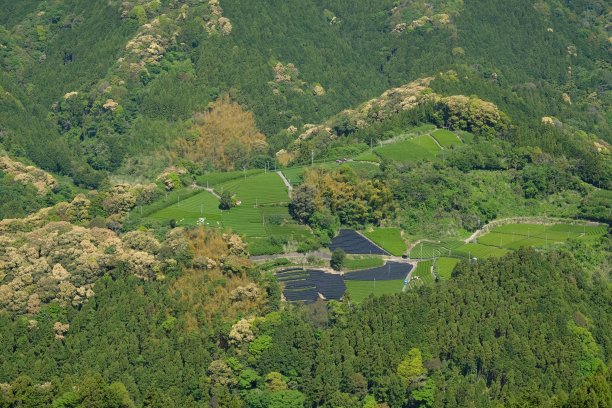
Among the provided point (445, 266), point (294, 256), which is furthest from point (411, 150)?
point (294, 256)

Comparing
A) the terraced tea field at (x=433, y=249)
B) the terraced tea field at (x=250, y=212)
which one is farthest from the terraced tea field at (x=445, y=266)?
the terraced tea field at (x=250, y=212)

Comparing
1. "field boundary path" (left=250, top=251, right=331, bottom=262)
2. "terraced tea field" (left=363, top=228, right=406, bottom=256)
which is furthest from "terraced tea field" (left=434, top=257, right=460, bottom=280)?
"field boundary path" (left=250, top=251, right=331, bottom=262)

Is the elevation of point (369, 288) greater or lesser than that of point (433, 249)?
greater

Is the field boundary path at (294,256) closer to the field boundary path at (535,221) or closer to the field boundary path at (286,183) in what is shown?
the field boundary path at (286,183)

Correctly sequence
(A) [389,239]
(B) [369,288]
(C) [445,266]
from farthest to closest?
(A) [389,239], (C) [445,266], (B) [369,288]

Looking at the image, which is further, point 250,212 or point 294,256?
point 250,212

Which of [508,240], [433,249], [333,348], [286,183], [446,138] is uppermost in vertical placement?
[333,348]

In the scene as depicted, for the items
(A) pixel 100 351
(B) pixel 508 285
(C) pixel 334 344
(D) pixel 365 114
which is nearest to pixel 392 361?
(C) pixel 334 344

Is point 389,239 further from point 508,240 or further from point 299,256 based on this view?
point 508,240
